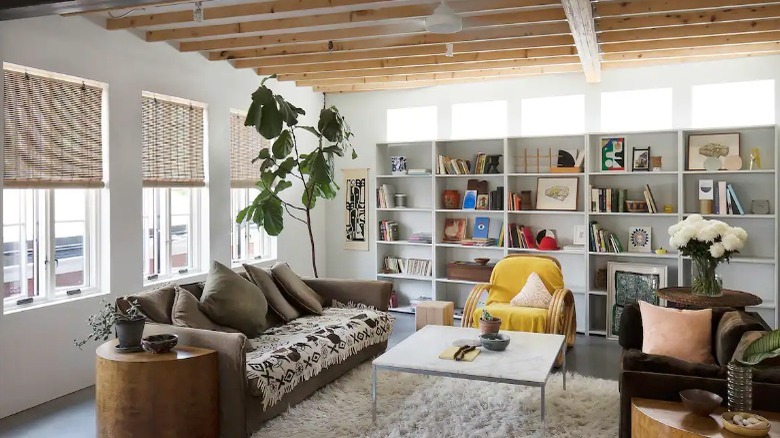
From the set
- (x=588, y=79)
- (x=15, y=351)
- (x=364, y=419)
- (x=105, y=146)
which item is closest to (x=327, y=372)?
(x=364, y=419)

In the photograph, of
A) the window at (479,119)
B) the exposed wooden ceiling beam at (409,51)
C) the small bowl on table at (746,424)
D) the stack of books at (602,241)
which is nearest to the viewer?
the small bowl on table at (746,424)

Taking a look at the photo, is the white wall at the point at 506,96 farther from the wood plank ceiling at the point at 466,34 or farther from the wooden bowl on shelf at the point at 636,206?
the wooden bowl on shelf at the point at 636,206

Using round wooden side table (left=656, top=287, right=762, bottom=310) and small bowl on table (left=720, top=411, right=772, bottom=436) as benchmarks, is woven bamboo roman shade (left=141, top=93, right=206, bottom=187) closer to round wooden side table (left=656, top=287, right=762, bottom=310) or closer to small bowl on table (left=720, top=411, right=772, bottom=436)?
round wooden side table (left=656, top=287, right=762, bottom=310)

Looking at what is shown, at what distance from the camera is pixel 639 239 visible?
6.59 m

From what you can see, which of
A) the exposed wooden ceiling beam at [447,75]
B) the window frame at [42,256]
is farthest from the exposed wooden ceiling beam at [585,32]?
the window frame at [42,256]

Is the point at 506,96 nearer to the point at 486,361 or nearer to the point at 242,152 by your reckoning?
the point at 242,152

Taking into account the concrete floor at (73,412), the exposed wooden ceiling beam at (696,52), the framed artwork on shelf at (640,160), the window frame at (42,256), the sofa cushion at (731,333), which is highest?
the exposed wooden ceiling beam at (696,52)

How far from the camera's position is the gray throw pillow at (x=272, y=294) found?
5168 mm

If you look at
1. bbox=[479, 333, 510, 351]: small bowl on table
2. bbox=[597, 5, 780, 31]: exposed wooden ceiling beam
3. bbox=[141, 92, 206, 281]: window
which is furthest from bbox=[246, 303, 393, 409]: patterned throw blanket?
bbox=[597, 5, 780, 31]: exposed wooden ceiling beam

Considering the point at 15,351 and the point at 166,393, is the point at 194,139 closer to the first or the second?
the point at 15,351

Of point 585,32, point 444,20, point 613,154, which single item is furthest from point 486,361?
point 613,154

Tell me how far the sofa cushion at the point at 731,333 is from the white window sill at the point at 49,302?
437 centimetres

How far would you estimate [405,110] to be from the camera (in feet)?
26.0

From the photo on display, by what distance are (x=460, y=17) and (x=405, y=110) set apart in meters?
3.16
